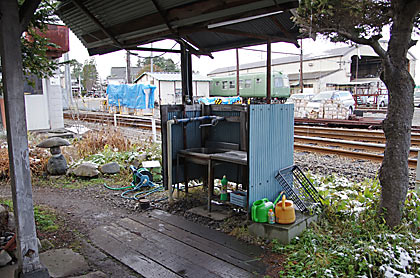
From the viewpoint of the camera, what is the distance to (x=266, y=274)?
3389 millimetres

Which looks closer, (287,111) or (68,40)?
(287,111)

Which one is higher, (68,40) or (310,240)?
(68,40)

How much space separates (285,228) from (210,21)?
2708 millimetres

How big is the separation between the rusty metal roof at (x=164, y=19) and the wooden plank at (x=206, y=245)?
9.07 ft

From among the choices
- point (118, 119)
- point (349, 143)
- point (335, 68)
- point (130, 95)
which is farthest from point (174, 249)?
point (335, 68)

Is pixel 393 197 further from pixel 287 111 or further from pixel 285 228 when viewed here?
pixel 287 111

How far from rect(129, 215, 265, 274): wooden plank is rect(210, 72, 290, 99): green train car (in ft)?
93.6

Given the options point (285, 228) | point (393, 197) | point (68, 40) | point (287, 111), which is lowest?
point (285, 228)

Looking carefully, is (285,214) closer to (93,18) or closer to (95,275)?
(95,275)

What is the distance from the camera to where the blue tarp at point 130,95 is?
73.7 ft

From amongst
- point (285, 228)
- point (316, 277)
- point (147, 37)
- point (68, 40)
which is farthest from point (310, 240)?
point (68, 40)

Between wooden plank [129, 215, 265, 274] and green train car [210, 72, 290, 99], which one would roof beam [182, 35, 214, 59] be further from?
green train car [210, 72, 290, 99]

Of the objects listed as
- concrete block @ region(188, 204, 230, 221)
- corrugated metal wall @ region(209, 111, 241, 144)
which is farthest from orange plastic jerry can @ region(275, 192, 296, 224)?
corrugated metal wall @ region(209, 111, 241, 144)

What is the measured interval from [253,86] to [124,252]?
31.5 meters
